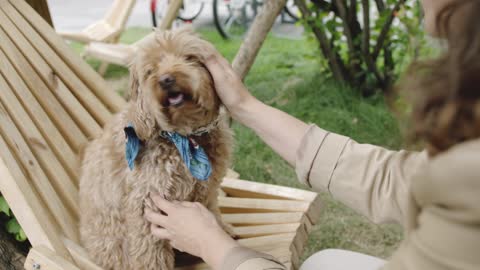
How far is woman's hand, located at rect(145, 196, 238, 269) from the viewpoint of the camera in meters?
1.54

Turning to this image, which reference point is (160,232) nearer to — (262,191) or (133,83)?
(133,83)

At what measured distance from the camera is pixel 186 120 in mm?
1777

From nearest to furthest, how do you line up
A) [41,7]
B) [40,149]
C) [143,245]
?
[143,245], [40,149], [41,7]

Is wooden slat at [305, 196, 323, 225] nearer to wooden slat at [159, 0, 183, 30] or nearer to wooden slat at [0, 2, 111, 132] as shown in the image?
wooden slat at [0, 2, 111, 132]

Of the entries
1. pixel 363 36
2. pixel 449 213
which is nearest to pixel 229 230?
pixel 449 213

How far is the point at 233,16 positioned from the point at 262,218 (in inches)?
229

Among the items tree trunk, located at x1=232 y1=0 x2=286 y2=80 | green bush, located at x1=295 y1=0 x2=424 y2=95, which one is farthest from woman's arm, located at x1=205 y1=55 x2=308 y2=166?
green bush, located at x1=295 y1=0 x2=424 y2=95

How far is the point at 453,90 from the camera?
74 cm

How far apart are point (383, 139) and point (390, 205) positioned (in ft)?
8.64

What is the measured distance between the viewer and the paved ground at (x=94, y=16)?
789 cm

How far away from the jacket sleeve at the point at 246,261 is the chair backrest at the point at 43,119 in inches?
29.5

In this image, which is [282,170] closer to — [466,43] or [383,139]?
[383,139]

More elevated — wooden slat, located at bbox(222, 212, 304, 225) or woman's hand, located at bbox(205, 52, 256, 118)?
woman's hand, located at bbox(205, 52, 256, 118)

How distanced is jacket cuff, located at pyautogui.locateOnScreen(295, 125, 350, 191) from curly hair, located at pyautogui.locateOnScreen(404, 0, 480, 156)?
2.61 feet
